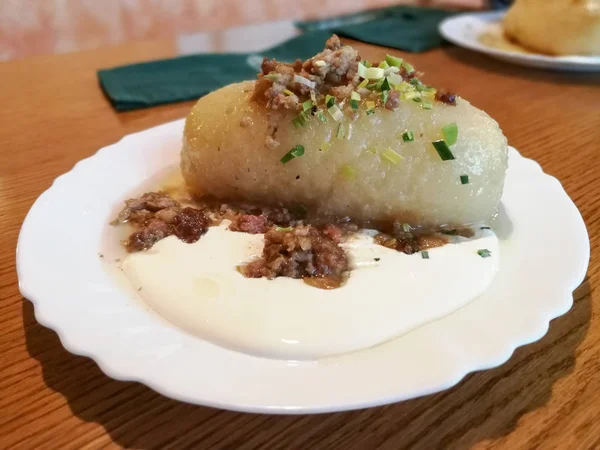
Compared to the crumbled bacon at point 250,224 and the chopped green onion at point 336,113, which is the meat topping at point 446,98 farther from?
the crumbled bacon at point 250,224

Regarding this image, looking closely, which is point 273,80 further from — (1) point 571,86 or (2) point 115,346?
(1) point 571,86

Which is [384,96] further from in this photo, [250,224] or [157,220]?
[157,220]

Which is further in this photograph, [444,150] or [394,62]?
[394,62]

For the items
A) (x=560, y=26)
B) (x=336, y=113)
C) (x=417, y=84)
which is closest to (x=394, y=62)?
(x=417, y=84)

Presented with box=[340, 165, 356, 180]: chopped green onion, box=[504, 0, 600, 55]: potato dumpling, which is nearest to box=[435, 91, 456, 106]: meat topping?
box=[340, 165, 356, 180]: chopped green onion

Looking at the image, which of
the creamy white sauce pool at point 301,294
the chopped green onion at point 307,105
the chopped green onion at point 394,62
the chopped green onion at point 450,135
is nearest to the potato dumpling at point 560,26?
the chopped green onion at point 394,62

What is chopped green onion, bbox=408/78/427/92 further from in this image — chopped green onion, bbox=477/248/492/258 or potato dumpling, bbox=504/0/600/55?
potato dumpling, bbox=504/0/600/55

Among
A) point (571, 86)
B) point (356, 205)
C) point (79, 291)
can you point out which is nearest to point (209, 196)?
point (356, 205)
